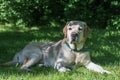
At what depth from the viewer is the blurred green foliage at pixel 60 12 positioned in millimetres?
14312

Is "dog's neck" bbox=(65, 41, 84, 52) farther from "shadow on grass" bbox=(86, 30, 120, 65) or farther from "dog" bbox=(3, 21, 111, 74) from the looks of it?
"shadow on grass" bbox=(86, 30, 120, 65)

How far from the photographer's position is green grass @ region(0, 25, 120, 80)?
7.59 metres

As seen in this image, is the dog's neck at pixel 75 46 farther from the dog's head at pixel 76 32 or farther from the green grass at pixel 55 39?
the green grass at pixel 55 39

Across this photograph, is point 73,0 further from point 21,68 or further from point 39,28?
point 21,68

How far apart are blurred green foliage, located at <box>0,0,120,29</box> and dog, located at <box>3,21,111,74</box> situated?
226 inches

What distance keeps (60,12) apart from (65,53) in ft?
23.5

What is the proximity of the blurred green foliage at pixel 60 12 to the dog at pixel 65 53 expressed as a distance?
226 inches

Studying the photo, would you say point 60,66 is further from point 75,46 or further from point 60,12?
point 60,12

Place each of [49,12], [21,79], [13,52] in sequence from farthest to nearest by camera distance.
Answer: [49,12] → [13,52] → [21,79]

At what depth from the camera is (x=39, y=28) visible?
48.3ft

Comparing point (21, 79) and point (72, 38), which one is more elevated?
point (72, 38)

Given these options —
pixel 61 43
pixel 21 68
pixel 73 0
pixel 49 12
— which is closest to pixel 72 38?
pixel 61 43

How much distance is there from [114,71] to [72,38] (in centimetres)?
105

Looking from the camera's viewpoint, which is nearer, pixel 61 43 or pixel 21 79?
pixel 21 79
